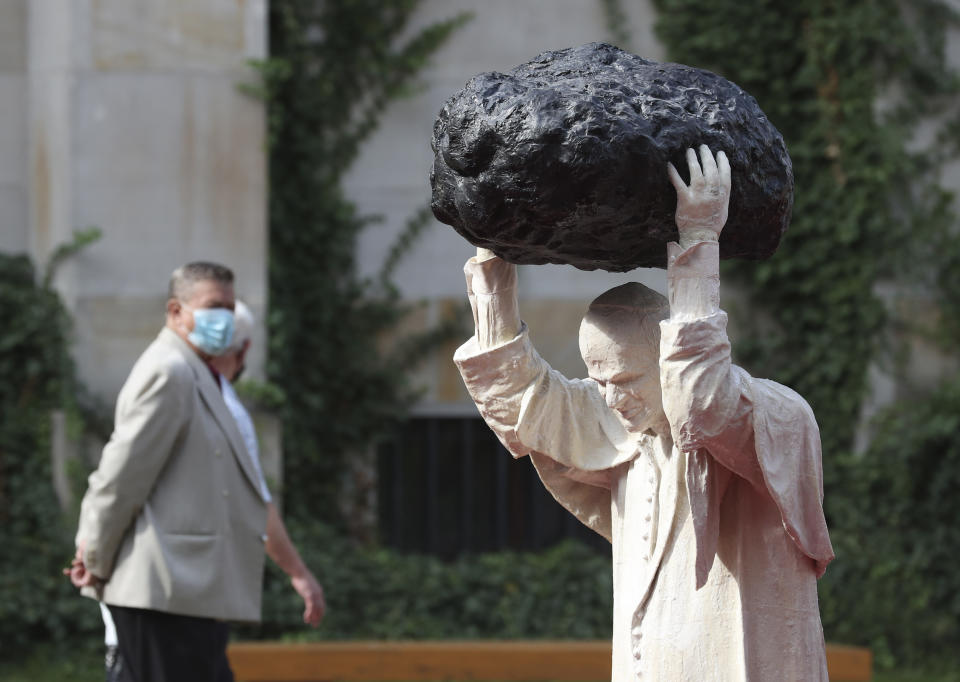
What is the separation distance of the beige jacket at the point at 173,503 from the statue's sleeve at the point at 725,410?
94.8 inches

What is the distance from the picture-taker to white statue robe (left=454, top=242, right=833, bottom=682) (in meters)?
2.78

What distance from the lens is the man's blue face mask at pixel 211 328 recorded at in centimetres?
504

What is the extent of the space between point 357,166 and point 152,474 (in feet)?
13.9

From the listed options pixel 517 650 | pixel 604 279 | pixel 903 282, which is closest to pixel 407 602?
pixel 517 650

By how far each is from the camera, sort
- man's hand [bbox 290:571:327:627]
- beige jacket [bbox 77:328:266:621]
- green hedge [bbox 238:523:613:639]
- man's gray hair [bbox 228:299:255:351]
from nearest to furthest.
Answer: beige jacket [bbox 77:328:266:621], man's hand [bbox 290:571:327:627], man's gray hair [bbox 228:299:255:351], green hedge [bbox 238:523:613:639]

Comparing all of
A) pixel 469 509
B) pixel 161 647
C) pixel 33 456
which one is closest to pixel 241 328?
pixel 161 647

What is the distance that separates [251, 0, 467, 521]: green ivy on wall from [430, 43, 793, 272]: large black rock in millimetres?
5631

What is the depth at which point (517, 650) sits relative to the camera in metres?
7.50

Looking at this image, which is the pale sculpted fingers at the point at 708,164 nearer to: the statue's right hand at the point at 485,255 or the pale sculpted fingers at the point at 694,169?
the pale sculpted fingers at the point at 694,169

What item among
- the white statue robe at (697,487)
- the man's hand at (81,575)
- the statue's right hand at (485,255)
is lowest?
the man's hand at (81,575)

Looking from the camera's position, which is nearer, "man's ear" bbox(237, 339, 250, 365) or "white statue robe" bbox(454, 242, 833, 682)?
"white statue robe" bbox(454, 242, 833, 682)

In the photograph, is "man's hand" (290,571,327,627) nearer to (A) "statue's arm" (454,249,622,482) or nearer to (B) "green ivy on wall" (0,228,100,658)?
(A) "statue's arm" (454,249,622,482)

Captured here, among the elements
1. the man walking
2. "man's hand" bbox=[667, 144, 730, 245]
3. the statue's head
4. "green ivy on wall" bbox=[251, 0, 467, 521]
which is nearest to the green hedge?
"green ivy on wall" bbox=[251, 0, 467, 521]

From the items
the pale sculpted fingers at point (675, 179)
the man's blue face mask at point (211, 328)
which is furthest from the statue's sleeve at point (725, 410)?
the man's blue face mask at point (211, 328)
